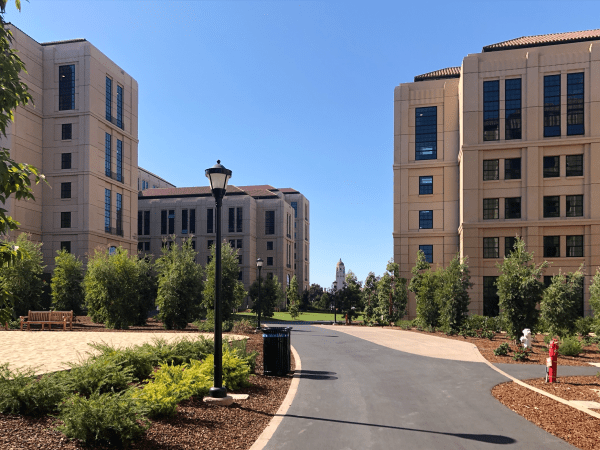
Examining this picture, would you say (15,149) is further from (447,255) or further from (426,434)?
(426,434)

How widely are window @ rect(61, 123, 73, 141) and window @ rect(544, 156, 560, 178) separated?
43908 millimetres

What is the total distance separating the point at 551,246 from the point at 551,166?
20.8 ft

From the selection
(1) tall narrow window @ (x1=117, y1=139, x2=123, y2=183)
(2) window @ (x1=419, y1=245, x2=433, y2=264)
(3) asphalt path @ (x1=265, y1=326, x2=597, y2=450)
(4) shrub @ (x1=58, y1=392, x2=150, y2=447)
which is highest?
(1) tall narrow window @ (x1=117, y1=139, x2=123, y2=183)

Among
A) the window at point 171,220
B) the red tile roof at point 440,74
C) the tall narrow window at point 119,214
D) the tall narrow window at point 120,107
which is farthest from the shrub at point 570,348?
the window at point 171,220

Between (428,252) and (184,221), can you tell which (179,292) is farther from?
(184,221)

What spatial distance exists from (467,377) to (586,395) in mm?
2918

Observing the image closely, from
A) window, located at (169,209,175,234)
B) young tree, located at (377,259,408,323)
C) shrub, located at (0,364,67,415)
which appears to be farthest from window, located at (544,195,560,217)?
window, located at (169,209,175,234)

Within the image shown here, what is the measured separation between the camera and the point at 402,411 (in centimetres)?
915

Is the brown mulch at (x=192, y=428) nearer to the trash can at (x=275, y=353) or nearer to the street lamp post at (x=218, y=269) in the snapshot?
the street lamp post at (x=218, y=269)

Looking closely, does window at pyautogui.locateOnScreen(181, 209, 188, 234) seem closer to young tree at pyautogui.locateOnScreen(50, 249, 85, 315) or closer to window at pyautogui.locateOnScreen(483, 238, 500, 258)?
young tree at pyautogui.locateOnScreen(50, 249, 85, 315)

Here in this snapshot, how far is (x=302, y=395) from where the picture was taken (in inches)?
406

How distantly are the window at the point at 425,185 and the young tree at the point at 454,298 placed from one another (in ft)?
49.0

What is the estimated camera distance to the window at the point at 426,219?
41.4 meters

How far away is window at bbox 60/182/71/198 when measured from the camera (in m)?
46.9
